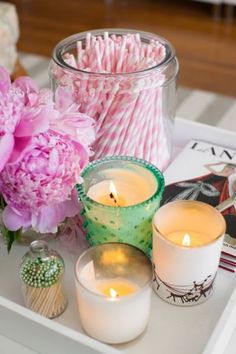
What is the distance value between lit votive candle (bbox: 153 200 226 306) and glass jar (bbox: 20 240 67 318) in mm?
119

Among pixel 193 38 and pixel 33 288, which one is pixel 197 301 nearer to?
pixel 33 288

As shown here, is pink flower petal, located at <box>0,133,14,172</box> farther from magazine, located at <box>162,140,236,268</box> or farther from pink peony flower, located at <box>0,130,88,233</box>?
magazine, located at <box>162,140,236,268</box>

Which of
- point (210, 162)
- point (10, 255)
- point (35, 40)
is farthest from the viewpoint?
point (35, 40)

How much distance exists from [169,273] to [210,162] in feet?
1.02

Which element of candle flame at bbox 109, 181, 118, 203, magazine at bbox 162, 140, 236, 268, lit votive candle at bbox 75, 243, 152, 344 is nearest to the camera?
lit votive candle at bbox 75, 243, 152, 344

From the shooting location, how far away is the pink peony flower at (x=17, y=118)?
61cm

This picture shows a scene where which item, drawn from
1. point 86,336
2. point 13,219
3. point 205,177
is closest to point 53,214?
point 13,219

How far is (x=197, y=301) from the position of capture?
0.68 metres

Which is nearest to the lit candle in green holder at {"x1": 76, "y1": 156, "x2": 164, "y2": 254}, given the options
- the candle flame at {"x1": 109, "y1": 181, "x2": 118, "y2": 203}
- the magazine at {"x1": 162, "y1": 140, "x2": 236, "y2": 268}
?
the candle flame at {"x1": 109, "y1": 181, "x2": 118, "y2": 203}

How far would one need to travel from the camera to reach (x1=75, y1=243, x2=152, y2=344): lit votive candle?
593 millimetres

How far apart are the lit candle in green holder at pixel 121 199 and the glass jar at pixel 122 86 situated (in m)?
0.06

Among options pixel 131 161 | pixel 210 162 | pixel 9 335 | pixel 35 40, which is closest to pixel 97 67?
pixel 131 161

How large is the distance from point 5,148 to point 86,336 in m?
0.22

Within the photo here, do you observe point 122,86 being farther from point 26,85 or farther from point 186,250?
point 186,250
